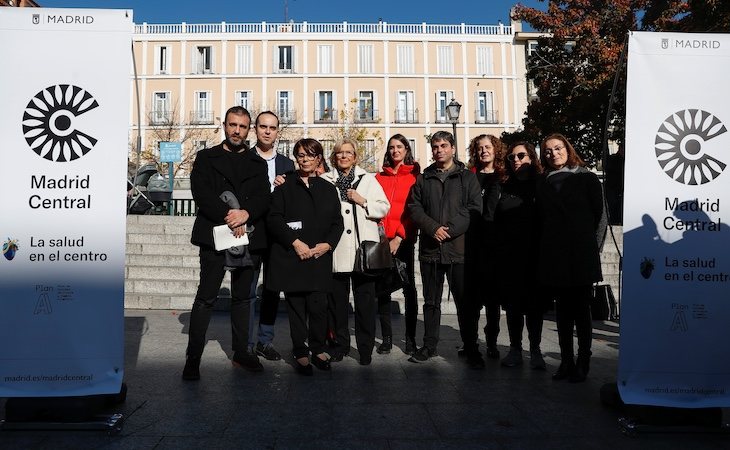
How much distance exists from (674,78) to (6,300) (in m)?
4.20

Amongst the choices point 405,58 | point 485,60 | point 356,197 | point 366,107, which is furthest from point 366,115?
point 356,197

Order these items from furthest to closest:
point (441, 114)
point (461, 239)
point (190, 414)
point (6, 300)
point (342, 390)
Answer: point (441, 114) < point (461, 239) < point (342, 390) < point (190, 414) < point (6, 300)

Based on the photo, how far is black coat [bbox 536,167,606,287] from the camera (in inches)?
173

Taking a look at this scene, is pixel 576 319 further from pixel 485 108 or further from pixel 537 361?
pixel 485 108

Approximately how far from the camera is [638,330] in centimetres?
335

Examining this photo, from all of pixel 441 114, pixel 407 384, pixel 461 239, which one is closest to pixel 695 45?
pixel 461 239

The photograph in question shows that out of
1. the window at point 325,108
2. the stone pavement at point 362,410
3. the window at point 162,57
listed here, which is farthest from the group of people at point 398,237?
the window at point 162,57

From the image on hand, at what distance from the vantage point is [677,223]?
11.0ft

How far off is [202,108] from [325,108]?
10.00 m

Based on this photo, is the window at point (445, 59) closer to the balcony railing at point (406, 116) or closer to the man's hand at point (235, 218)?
the balcony railing at point (406, 116)

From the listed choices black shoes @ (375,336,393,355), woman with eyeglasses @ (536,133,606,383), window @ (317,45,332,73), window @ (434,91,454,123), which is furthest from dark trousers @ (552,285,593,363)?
window @ (317,45,332,73)

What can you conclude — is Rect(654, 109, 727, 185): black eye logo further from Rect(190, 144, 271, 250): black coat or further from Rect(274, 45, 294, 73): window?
Rect(274, 45, 294, 73): window

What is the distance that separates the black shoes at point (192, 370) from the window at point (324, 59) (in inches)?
1696

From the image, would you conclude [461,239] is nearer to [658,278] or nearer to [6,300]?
[658,278]
